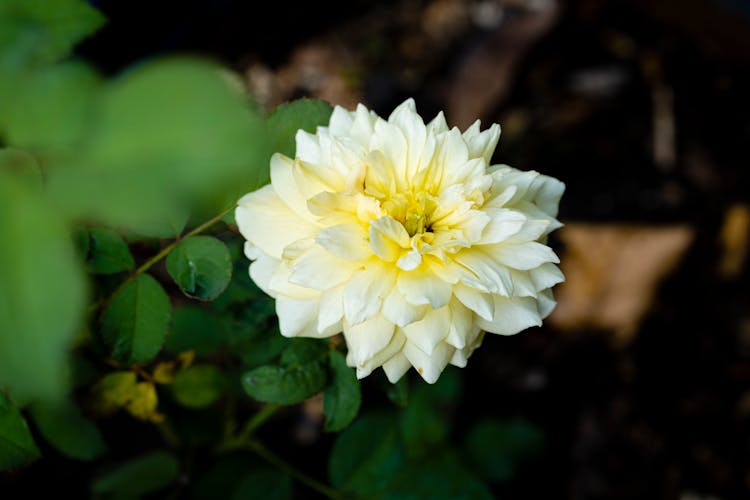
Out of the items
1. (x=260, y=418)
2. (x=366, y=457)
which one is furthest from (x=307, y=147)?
(x=366, y=457)

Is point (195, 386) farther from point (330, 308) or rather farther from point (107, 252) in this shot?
point (330, 308)

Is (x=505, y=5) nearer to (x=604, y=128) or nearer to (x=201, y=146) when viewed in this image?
(x=604, y=128)

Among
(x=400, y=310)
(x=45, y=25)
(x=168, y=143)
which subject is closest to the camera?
(x=168, y=143)

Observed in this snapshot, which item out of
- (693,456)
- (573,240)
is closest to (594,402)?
(693,456)

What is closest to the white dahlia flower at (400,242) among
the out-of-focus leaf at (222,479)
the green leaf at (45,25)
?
the green leaf at (45,25)

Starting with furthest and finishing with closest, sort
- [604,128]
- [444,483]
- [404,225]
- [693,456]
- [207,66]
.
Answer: [604,128]
[693,456]
[444,483]
[404,225]
[207,66]

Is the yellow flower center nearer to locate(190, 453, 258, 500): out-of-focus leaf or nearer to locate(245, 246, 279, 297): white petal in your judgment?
locate(245, 246, 279, 297): white petal
